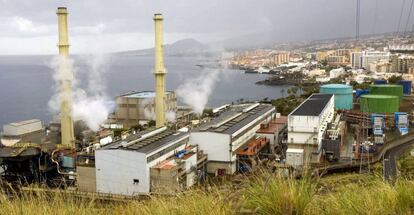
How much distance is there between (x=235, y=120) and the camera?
25.0 feet

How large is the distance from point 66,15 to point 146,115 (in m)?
3.18

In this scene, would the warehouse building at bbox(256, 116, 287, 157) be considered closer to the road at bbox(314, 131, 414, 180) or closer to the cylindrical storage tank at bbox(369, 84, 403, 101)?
the road at bbox(314, 131, 414, 180)

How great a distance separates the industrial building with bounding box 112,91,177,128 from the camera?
10234 mm

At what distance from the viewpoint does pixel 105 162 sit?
18.3 ft

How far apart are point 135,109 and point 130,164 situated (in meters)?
5.03

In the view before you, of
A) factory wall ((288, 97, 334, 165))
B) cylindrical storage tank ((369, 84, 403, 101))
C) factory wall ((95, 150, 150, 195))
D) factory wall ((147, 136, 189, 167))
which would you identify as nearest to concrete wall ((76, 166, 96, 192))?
factory wall ((95, 150, 150, 195))

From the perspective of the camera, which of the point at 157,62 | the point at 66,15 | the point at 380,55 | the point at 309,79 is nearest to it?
the point at 66,15

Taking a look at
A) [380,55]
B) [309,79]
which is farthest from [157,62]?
[380,55]

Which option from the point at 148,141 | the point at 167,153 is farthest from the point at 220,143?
the point at 148,141

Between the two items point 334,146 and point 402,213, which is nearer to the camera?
point 402,213

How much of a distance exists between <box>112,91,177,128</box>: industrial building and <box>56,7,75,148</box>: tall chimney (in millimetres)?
2429

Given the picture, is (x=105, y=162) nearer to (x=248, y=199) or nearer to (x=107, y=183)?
(x=107, y=183)

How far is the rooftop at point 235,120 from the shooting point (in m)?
6.82

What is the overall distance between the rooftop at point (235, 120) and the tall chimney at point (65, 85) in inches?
96.5
